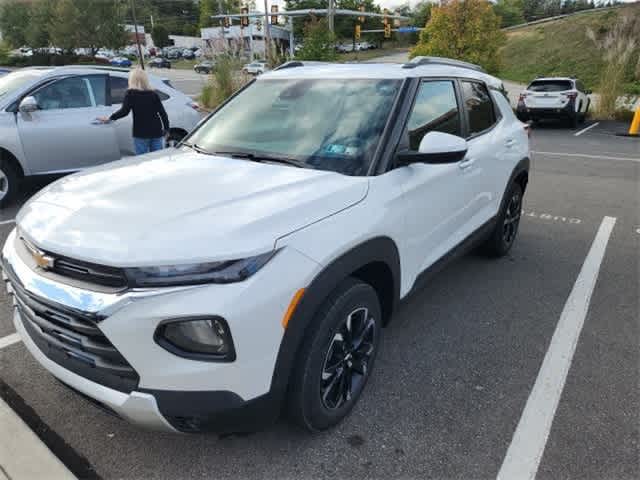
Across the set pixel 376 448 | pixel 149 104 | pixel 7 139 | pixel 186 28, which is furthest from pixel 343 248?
pixel 186 28

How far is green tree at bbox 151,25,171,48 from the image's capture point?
8566cm

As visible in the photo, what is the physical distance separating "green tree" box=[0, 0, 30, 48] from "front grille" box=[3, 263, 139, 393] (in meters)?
65.2

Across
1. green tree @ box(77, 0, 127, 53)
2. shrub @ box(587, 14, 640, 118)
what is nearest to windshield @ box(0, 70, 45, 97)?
shrub @ box(587, 14, 640, 118)

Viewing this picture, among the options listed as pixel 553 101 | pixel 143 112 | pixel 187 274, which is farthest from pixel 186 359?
pixel 553 101

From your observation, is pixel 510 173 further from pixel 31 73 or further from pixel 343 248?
pixel 31 73

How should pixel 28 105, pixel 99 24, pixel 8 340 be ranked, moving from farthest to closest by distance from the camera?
1. pixel 99 24
2. pixel 28 105
3. pixel 8 340

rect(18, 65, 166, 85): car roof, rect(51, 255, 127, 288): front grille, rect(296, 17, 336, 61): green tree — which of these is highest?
rect(296, 17, 336, 61): green tree

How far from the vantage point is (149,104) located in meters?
5.82

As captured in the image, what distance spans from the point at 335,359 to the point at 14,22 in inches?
2730

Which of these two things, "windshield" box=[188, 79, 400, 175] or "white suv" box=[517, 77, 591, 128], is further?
"white suv" box=[517, 77, 591, 128]

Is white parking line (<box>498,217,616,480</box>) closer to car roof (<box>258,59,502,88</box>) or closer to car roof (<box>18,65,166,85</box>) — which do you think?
car roof (<box>258,59,502,88</box>)

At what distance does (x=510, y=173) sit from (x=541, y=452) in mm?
2674

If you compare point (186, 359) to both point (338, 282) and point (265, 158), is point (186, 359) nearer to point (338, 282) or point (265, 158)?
point (338, 282)

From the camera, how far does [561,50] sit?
37.8 meters
